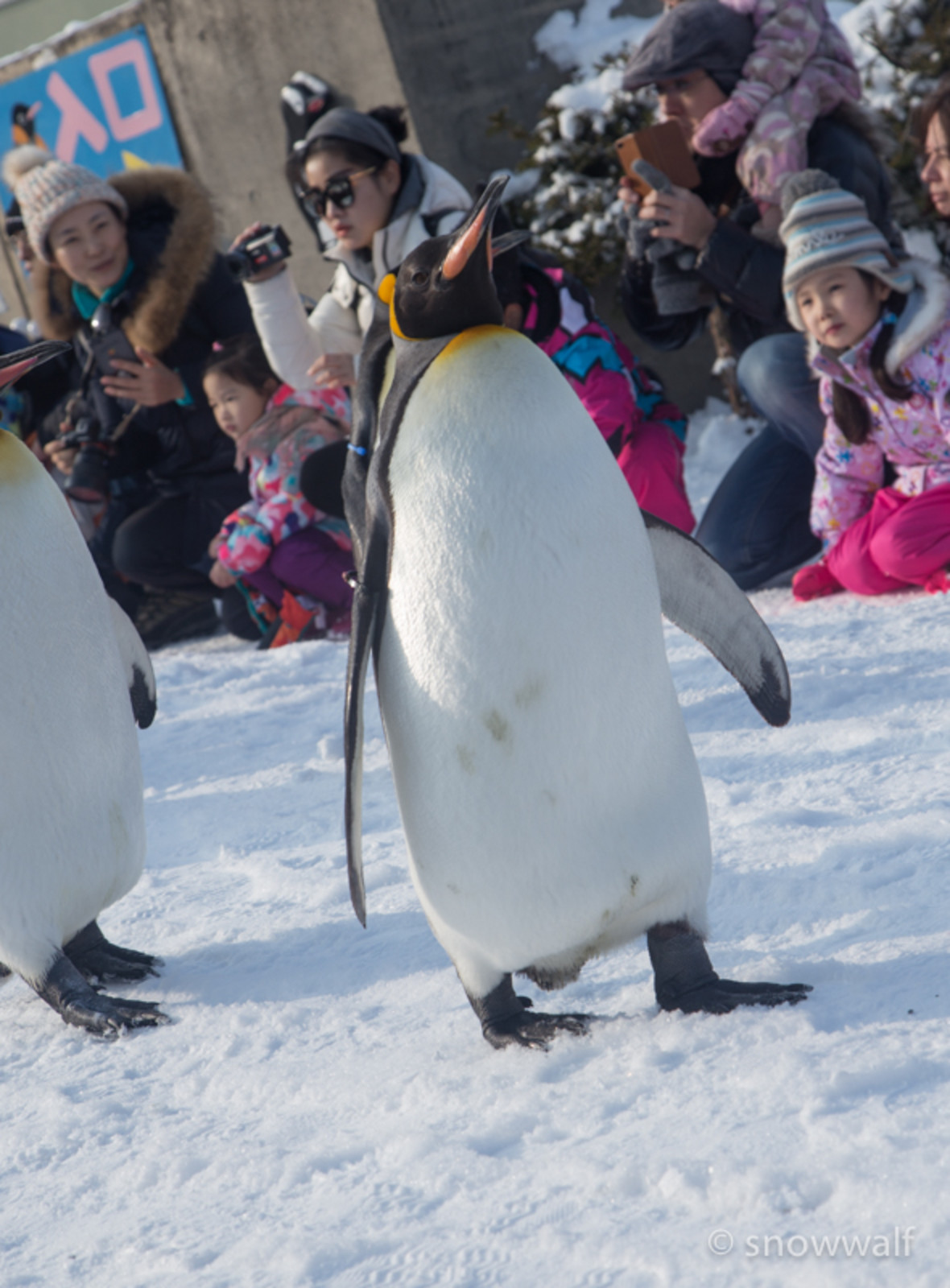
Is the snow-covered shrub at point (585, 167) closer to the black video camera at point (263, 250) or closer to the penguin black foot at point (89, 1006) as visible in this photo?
the black video camera at point (263, 250)

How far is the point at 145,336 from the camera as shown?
3.91 m

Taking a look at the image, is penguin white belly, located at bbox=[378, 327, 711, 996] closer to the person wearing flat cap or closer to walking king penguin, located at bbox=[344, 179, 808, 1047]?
walking king penguin, located at bbox=[344, 179, 808, 1047]

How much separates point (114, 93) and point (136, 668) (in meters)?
4.91

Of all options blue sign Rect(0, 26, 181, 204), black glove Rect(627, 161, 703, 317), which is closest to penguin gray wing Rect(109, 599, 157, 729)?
black glove Rect(627, 161, 703, 317)

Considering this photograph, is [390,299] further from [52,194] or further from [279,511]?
[52,194]

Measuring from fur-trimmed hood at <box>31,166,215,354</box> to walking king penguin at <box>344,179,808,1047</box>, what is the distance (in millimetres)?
2730

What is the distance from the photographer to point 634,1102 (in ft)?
3.82

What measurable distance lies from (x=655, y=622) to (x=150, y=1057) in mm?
824

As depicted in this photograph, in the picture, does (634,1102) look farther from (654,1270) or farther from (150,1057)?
(150,1057)

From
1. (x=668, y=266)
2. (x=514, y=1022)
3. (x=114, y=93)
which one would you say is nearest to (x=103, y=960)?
(x=514, y=1022)

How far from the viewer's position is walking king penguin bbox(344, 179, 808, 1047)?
50.6 inches

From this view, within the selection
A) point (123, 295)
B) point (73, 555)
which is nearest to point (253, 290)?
point (123, 295)

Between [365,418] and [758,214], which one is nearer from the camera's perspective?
[365,418]

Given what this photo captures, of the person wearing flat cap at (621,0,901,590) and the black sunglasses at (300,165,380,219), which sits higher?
the black sunglasses at (300,165,380,219)
